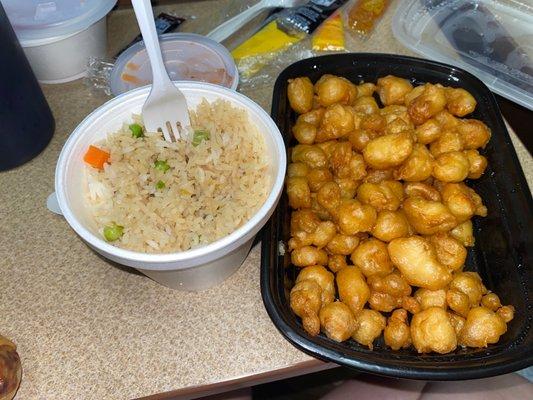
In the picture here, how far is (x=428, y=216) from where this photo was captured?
985mm

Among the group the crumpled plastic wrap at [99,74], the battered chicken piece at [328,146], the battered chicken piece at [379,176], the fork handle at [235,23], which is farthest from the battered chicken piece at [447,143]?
the crumpled plastic wrap at [99,74]

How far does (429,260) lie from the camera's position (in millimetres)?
927

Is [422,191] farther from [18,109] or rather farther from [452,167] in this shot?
[18,109]

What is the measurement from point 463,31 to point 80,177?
1181 millimetres

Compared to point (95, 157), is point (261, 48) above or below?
below

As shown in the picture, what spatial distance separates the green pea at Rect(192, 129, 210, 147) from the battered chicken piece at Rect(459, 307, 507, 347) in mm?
592

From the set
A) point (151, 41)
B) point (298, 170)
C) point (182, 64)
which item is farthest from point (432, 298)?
point (182, 64)

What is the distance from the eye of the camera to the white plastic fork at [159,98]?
3.06 ft

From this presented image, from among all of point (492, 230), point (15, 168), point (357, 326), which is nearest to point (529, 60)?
point (492, 230)

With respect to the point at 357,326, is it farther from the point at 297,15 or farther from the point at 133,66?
the point at 297,15

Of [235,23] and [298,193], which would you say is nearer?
[298,193]

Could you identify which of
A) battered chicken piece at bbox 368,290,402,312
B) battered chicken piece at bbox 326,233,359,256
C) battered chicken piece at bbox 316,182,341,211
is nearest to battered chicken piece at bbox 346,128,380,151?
battered chicken piece at bbox 316,182,341,211

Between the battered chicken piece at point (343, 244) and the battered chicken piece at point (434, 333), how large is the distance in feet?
0.61

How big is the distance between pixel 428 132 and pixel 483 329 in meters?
0.45
